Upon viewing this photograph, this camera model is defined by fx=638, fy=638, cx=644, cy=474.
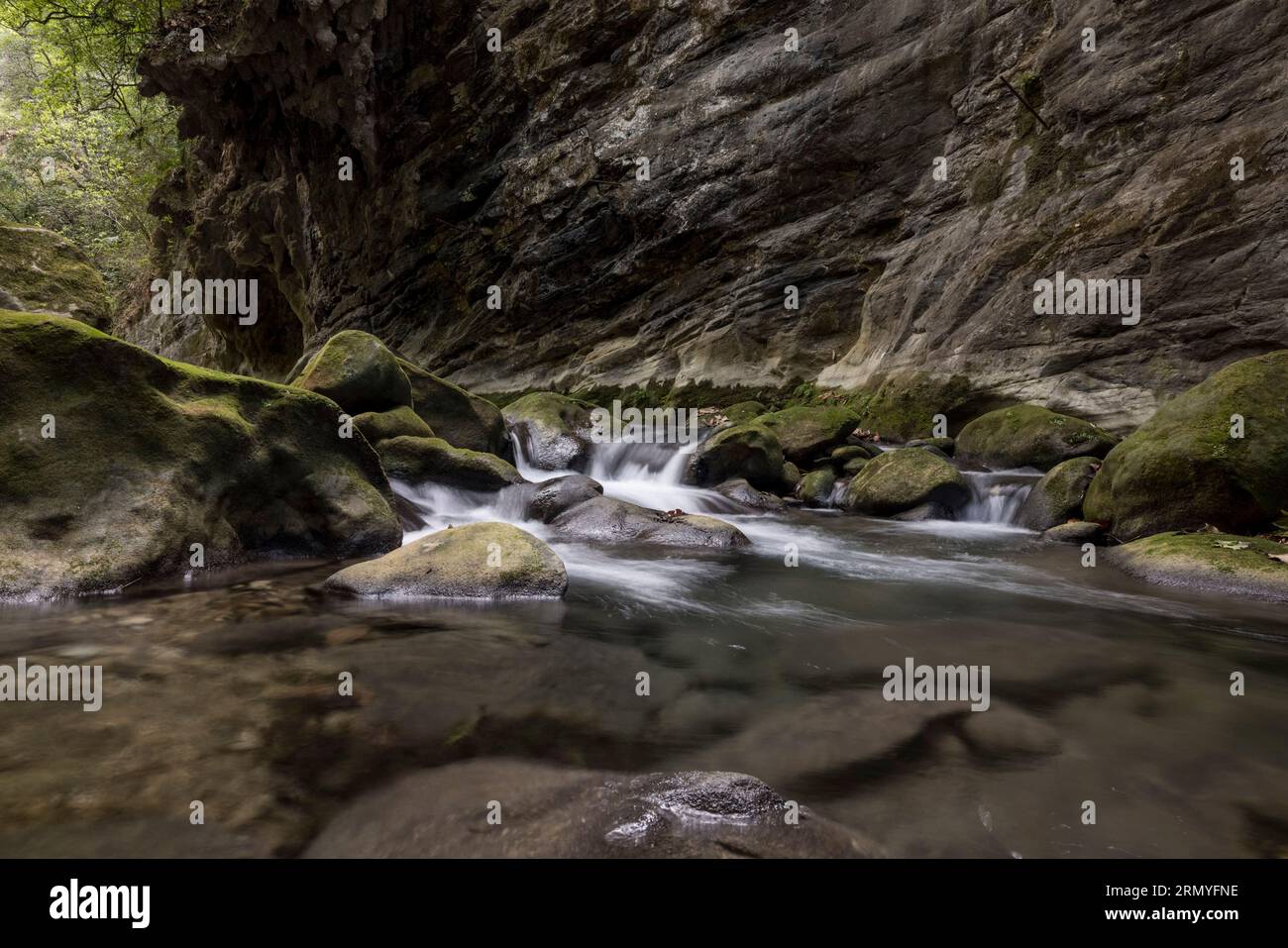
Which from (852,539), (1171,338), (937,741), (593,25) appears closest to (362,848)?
(937,741)

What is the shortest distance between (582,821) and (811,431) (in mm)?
11021

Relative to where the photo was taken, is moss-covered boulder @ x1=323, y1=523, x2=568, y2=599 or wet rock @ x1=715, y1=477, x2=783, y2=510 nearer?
moss-covered boulder @ x1=323, y1=523, x2=568, y2=599

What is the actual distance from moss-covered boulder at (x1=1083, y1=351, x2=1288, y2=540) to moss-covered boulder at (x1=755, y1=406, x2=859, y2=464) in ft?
17.6

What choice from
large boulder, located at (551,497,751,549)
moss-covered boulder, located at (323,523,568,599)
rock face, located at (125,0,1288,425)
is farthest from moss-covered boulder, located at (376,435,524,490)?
rock face, located at (125,0,1288,425)

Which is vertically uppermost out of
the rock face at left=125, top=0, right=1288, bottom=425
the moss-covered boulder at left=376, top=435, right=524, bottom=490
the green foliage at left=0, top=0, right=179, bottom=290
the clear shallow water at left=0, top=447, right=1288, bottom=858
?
the green foliage at left=0, top=0, right=179, bottom=290

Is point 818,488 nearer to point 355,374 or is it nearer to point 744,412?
point 744,412

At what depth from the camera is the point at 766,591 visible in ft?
17.9

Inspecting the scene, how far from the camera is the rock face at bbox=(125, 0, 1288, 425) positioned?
10398 millimetres

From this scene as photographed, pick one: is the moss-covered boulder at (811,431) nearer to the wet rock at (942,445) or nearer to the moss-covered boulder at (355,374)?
the wet rock at (942,445)

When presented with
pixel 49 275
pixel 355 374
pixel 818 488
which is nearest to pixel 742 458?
pixel 818 488

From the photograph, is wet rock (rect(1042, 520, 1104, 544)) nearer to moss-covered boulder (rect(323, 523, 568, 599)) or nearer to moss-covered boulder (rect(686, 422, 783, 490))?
moss-covered boulder (rect(686, 422, 783, 490))

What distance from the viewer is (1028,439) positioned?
9.95 metres

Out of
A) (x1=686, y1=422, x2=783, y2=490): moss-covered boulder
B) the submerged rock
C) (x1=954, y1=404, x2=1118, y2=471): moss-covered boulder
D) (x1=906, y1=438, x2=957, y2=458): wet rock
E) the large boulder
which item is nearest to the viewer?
the submerged rock

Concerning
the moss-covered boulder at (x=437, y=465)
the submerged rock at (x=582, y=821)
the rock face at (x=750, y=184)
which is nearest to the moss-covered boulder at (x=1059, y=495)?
the rock face at (x=750, y=184)
